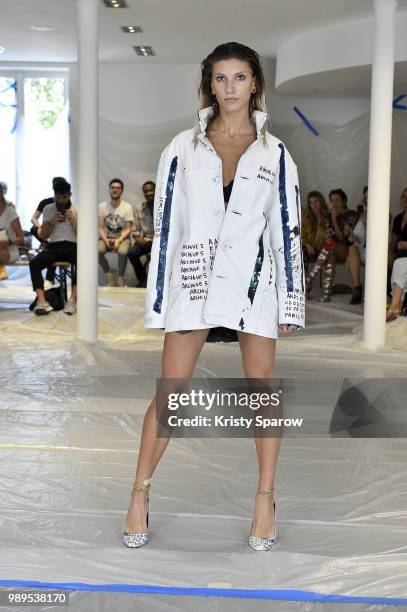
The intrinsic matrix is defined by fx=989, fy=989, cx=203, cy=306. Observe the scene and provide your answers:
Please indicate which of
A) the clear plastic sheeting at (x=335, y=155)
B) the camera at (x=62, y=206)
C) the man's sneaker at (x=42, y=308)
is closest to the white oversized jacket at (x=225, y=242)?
the man's sneaker at (x=42, y=308)

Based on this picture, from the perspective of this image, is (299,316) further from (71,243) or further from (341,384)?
(71,243)

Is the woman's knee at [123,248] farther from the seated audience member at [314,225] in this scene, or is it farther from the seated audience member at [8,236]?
the seated audience member at [8,236]

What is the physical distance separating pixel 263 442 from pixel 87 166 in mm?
3788

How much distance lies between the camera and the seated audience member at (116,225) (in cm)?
1029

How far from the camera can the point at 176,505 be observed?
120 inches

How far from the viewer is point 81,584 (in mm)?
2406

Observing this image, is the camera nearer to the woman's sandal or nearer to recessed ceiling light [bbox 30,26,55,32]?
recessed ceiling light [bbox 30,26,55,32]

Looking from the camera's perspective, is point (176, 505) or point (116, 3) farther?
point (116, 3)

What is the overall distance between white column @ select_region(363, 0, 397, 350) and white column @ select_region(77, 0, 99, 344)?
5.64 ft

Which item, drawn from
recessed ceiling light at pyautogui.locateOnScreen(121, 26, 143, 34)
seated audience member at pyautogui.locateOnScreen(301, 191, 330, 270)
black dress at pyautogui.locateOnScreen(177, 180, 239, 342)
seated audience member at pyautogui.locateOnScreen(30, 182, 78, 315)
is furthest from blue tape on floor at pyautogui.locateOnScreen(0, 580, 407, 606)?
seated audience member at pyautogui.locateOnScreen(301, 191, 330, 270)

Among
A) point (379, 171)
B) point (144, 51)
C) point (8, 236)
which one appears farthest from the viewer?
point (144, 51)

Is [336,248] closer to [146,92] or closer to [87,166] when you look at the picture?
[146,92]

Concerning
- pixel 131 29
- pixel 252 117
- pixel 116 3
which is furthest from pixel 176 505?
pixel 131 29

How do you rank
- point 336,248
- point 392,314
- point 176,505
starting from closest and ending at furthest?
point 176,505, point 392,314, point 336,248
